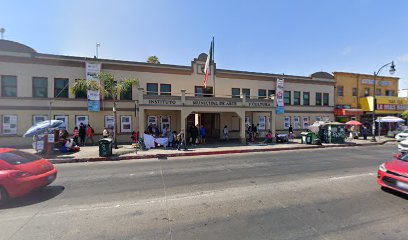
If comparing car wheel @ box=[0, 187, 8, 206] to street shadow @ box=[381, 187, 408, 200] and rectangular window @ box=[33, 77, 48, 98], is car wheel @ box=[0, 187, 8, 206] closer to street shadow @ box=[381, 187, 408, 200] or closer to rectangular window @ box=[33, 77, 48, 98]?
street shadow @ box=[381, 187, 408, 200]

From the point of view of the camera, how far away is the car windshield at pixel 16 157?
6125mm

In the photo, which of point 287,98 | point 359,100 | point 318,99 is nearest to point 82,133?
point 287,98

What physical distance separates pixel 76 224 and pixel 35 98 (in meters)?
17.8

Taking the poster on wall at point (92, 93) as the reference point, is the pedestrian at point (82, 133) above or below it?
below

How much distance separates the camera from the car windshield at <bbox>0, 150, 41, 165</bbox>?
612cm

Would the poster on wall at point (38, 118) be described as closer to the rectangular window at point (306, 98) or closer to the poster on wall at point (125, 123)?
the poster on wall at point (125, 123)

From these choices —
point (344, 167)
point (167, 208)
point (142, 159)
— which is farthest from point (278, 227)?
point (142, 159)

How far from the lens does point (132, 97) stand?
67.4ft

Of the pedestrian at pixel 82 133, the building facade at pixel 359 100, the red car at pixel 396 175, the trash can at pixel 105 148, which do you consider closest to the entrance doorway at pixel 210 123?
the pedestrian at pixel 82 133

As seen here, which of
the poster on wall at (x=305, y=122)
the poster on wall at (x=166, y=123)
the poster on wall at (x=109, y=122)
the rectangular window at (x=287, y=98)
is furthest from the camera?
the poster on wall at (x=305, y=122)

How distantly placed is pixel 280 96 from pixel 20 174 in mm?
24221

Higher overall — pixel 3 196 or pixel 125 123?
pixel 125 123

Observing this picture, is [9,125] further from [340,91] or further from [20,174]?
[340,91]

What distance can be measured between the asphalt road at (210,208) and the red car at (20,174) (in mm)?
363
